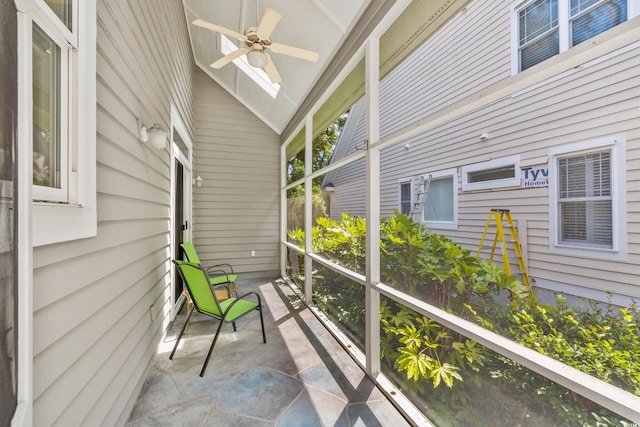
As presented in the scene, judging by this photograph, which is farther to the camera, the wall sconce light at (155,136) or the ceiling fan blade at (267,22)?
the ceiling fan blade at (267,22)

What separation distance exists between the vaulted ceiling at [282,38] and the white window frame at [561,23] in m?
1.49

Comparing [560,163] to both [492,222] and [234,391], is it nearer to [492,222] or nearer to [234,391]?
[492,222]

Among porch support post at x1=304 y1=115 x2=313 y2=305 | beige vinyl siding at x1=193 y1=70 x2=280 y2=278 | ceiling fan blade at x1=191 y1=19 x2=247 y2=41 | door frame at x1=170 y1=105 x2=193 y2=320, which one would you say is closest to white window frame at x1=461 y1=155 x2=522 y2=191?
ceiling fan blade at x1=191 y1=19 x2=247 y2=41

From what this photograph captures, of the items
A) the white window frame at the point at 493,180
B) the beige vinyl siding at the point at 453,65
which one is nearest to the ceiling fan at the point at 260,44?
the beige vinyl siding at the point at 453,65

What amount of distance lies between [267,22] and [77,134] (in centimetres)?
193

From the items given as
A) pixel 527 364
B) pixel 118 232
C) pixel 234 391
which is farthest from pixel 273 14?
pixel 234 391

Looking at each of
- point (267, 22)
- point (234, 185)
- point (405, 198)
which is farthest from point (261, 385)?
point (234, 185)

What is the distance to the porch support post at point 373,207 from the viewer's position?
7.66 feet

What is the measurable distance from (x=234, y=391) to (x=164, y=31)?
3.44 m

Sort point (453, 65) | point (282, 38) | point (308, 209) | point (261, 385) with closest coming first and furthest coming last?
point (453, 65), point (261, 385), point (282, 38), point (308, 209)

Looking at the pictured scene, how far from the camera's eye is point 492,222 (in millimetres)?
1353

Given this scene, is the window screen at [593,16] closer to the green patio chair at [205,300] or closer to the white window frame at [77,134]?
the white window frame at [77,134]

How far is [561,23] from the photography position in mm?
1108

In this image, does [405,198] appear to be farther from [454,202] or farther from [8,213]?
[8,213]
